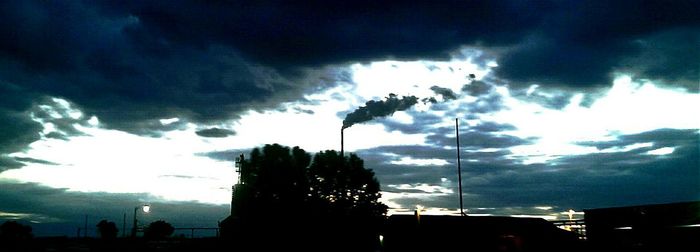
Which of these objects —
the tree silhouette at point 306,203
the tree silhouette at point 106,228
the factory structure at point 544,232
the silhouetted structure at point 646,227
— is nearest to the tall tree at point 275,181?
the tree silhouette at point 306,203

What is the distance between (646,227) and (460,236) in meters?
11.2

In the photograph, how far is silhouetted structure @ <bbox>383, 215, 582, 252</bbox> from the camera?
2380 centimetres

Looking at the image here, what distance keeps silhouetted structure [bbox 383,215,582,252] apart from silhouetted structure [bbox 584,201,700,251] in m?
1.96

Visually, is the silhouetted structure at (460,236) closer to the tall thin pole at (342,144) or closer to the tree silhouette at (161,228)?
the tall thin pole at (342,144)

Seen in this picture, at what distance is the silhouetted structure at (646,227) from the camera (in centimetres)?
2581

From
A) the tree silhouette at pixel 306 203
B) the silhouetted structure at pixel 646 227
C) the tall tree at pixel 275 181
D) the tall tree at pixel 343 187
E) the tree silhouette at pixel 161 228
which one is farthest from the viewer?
the tree silhouette at pixel 161 228

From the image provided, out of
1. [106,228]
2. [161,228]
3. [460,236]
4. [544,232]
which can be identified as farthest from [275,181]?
[106,228]

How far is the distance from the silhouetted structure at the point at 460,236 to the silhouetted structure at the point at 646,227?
196 centimetres

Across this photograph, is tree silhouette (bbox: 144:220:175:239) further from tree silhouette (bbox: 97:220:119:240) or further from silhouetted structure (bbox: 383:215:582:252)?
silhouetted structure (bbox: 383:215:582:252)

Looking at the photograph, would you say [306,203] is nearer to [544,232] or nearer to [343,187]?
[343,187]

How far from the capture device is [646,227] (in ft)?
89.6

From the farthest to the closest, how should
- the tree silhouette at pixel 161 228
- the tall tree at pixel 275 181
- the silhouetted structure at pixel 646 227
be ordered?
the tree silhouette at pixel 161 228, the tall tree at pixel 275 181, the silhouetted structure at pixel 646 227

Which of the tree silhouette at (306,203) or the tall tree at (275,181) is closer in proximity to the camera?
the tree silhouette at (306,203)

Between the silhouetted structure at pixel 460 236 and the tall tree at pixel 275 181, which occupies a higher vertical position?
the tall tree at pixel 275 181
